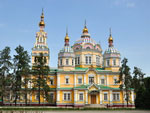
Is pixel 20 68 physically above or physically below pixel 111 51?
below

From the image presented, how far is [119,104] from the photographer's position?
49.2 m

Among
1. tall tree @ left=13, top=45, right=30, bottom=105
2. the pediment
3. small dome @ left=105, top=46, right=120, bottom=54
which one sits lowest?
the pediment

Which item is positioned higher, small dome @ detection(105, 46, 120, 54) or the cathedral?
small dome @ detection(105, 46, 120, 54)

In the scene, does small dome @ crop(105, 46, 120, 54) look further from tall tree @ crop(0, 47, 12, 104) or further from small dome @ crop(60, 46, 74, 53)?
tall tree @ crop(0, 47, 12, 104)

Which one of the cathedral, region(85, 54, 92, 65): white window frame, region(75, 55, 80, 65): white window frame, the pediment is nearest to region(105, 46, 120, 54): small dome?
the cathedral

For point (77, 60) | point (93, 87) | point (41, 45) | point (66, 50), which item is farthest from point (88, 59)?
point (41, 45)

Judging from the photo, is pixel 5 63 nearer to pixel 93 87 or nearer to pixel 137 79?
pixel 93 87

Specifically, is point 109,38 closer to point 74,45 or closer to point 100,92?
point 74,45

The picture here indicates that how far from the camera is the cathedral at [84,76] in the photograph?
158 ft

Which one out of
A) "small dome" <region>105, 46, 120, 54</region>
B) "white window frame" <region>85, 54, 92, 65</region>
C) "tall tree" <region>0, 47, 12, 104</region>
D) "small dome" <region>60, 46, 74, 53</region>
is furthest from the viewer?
"white window frame" <region>85, 54, 92, 65</region>

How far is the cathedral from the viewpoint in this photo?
48.3 meters

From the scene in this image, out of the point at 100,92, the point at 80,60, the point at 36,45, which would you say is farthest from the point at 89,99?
the point at 36,45

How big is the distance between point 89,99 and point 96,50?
1377 cm

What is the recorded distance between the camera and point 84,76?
50.4 m
